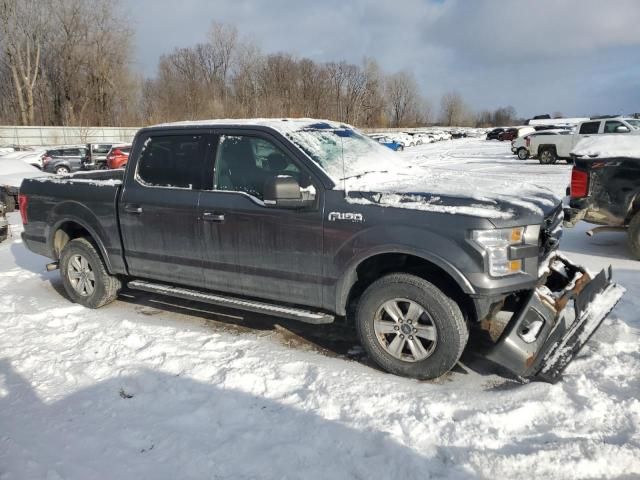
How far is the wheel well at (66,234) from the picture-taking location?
222 inches

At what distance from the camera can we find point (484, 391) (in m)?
3.55

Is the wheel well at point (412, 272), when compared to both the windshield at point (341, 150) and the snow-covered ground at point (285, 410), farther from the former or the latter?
the windshield at point (341, 150)

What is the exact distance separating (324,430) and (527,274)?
5.80 ft

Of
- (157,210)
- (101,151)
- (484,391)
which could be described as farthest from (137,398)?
(101,151)

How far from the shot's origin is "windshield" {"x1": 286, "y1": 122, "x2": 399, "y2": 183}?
160 inches

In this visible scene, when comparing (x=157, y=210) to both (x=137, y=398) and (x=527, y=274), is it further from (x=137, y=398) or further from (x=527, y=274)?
(x=527, y=274)

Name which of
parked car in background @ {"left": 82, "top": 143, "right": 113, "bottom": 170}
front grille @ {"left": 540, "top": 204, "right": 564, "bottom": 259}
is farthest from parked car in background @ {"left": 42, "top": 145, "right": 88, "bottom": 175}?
front grille @ {"left": 540, "top": 204, "right": 564, "bottom": 259}

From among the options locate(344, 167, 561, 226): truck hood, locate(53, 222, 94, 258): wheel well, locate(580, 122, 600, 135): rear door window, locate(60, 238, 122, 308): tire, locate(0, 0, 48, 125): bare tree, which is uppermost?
locate(0, 0, 48, 125): bare tree

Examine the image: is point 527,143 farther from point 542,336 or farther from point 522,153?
point 542,336

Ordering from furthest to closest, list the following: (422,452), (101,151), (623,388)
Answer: (101,151), (623,388), (422,452)

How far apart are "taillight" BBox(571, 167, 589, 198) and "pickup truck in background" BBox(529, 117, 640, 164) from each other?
1212 cm

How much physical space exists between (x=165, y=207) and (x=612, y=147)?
5785 mm

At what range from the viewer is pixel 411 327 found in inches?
144

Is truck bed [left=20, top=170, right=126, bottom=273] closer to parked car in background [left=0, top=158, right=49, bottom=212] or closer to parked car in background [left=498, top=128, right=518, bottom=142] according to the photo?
parked car in background [left=0, top=158, right=49, bottom=212]
